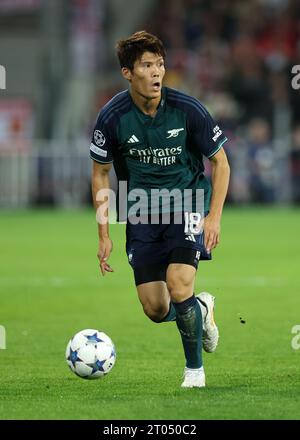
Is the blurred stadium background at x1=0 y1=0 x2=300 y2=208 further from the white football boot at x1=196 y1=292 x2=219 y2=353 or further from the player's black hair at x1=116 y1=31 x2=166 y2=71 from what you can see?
the player's black hair at x1=116 y1=31 x2=166 y2=71

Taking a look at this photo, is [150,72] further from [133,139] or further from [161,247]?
[161,247]

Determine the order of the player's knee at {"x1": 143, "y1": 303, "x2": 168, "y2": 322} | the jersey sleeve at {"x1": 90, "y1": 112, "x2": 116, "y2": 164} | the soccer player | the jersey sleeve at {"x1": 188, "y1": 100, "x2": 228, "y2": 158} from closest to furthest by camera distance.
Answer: the soccer player < the jersey sleeve at {"x1": 188, "y1": 100, "x2": 228, "y2": 158} < the jersey sleeve at {"x1": 90, "y1": 112, "x2": 116, "y2": 164} < the player's knee at {"x1": 143, "y1": 303, "x2": 168, "y2": 322}

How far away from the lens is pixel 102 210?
27.5 feet

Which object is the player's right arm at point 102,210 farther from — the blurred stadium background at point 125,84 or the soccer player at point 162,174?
the blurred stadium background at point 125,84

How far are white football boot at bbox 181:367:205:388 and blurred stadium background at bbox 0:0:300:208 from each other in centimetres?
1908

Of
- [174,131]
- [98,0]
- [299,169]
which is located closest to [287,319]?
[174,131]

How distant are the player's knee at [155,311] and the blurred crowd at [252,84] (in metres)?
18.3

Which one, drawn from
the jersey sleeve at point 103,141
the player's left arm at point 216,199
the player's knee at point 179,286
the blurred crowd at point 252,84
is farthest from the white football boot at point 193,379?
the blurred crowd at point 252,84

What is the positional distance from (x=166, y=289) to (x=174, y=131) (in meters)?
1.08

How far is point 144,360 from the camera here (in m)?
9.14

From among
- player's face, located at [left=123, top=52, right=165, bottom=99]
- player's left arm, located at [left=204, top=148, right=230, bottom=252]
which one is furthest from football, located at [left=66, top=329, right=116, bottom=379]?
player's face, located at [left=123, top=52, right=165, bottom=99]

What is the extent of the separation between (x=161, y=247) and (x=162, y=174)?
1.56 feet

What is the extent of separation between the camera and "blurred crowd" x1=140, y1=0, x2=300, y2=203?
27.4 m

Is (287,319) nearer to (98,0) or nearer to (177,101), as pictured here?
(177,101)
